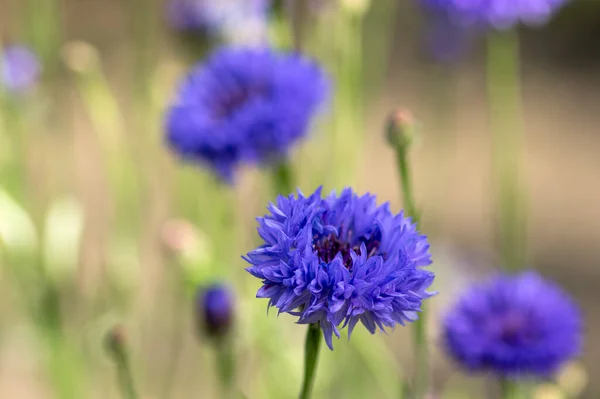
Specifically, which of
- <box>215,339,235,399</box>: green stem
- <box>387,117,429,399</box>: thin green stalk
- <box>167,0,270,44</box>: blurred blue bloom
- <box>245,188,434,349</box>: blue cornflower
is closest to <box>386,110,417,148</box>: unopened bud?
<box>387,117,429,399</box>: thin green stalk

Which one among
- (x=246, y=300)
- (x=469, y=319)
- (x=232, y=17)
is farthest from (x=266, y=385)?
(x=232, y=17)

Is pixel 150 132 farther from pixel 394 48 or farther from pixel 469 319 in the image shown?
pixel 394 48

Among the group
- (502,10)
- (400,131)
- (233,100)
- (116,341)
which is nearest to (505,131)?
(502,10)

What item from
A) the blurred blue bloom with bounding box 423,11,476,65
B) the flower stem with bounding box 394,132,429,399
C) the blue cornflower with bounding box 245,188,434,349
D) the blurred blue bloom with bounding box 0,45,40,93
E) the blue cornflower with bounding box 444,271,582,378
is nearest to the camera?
the blue cornflower with bounding box 245,188,434,349

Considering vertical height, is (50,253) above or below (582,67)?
below

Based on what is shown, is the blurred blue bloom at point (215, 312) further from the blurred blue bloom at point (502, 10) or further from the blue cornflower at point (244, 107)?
the blurred blue bloom at point (502, 10)

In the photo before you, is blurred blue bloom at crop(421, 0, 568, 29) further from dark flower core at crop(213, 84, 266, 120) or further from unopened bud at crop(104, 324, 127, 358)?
unopened bud at crop(104, 324, 127, 358)

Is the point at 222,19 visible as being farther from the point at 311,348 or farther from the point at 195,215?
the point at 311,348
